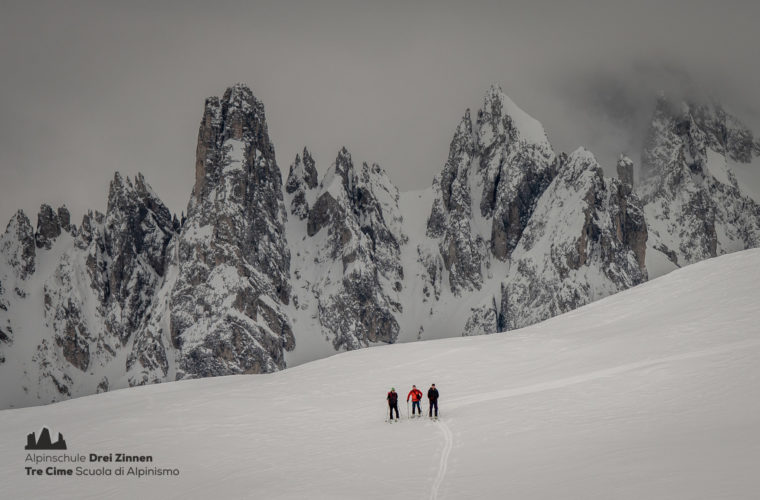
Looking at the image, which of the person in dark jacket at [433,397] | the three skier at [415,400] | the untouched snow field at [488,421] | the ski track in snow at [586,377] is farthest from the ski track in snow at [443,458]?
the ski track in snow at [586,377]

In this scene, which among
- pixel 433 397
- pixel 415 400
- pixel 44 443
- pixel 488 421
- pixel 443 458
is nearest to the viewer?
pixel 443 458

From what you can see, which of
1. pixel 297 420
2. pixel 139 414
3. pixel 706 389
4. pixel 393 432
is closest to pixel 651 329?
pixel 706 389

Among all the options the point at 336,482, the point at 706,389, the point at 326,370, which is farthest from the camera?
the point at 326,370

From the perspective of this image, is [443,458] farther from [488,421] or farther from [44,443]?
[44,443]

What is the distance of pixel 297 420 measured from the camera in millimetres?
29859

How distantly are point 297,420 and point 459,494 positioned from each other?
1476cm

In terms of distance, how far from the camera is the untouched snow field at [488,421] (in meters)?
17.3

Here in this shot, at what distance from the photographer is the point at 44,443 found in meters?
30.1

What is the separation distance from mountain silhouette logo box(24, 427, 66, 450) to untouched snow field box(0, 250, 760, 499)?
0.73 meters

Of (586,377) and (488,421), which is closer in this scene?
(488,421)

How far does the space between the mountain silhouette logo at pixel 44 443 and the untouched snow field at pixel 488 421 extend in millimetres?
730

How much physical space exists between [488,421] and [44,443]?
22.0 meters

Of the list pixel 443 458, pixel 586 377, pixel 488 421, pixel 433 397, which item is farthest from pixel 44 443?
pixel 586 377

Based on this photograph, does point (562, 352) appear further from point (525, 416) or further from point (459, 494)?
point (459, 494)
